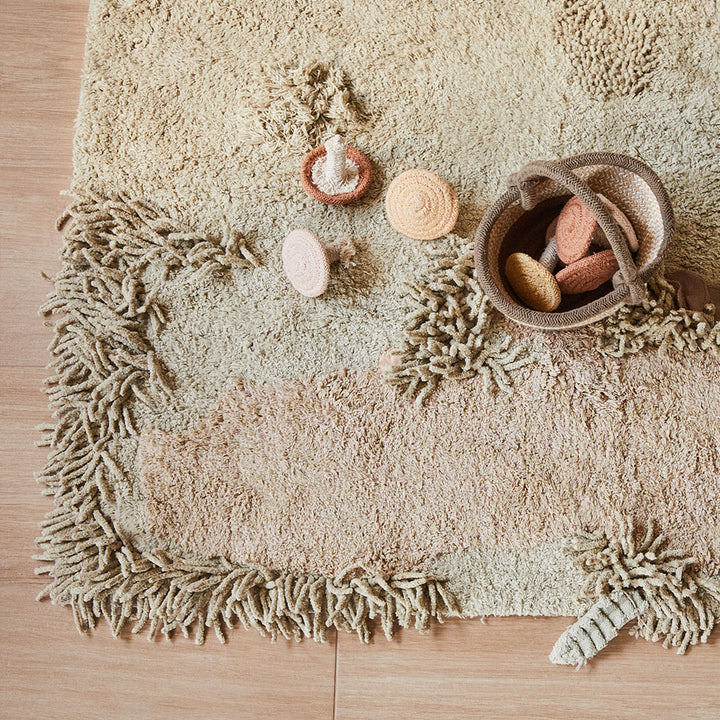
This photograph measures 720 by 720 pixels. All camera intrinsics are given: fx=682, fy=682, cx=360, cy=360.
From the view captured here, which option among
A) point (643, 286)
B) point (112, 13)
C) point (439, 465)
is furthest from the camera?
point (112, 13)

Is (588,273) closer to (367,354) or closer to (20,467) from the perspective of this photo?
(367,354)

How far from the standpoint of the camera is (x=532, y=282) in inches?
31.2

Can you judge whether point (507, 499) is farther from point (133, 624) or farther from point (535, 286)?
point (133, 624)

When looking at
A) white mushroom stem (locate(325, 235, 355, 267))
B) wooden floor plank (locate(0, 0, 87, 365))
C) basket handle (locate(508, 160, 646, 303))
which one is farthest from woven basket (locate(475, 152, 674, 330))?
wooden floor plank (locate(0, 0, 87, 365))

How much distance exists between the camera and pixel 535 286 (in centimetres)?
79

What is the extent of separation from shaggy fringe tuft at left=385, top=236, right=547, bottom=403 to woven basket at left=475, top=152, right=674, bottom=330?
5 cm

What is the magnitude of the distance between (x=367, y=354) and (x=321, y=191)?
21cm

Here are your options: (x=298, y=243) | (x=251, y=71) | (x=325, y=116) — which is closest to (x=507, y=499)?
(x=298, y=243)

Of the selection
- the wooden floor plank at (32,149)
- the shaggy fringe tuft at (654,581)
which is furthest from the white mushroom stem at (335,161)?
the shaggy fringe tuft at (654,581)

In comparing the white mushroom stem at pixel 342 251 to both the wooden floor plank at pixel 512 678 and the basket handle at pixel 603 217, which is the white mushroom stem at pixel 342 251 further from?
the wooden floor plank at pixel 512 678

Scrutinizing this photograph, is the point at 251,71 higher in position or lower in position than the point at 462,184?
higher

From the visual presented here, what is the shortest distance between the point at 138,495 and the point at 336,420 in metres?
0.26

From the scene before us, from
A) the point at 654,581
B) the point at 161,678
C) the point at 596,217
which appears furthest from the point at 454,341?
the point at 161,678

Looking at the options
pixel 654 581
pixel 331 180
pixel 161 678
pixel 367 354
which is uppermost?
pixel 331 180
